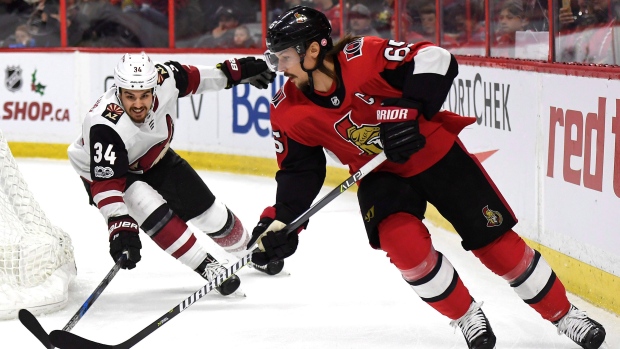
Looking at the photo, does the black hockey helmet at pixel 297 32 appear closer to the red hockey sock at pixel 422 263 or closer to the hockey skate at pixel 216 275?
the red hockey sock at pixel 422 263

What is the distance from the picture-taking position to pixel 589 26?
12.4 ft

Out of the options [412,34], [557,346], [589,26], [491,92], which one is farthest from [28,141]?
[557,346]

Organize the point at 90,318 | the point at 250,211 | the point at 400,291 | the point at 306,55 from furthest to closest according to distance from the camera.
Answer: the point at 250,211, the point at 400,291, the point at 90,318, the point at 306,55

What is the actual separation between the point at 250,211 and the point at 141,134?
6.80 feet

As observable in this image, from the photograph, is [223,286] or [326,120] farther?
[223,286]

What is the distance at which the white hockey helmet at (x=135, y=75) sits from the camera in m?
3.48

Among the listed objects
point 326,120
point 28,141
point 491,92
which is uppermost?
point 326,120

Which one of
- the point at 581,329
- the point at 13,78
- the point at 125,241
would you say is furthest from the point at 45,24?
the point at 581,329

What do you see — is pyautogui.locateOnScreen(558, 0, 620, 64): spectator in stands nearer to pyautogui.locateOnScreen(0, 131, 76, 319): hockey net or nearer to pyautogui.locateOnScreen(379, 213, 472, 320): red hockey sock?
pyautogui.locateOnScreen(379, 213, 472, 320): red hockey sock

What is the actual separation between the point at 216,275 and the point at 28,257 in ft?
2.30

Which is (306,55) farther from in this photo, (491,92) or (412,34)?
(412,34)

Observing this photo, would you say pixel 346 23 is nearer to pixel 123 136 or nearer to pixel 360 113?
pixel 123 136

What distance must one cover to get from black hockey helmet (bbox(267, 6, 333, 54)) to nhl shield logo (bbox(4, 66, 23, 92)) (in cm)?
546

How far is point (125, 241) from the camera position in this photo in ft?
10.9
